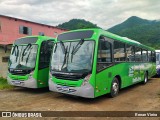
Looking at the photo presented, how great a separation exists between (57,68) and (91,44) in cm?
183

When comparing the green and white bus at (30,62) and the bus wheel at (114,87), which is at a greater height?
the green and white bus at (30,62)

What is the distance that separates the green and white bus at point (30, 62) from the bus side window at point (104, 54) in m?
3.53

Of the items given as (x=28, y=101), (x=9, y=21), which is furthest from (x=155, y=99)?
(x=9, y=21)

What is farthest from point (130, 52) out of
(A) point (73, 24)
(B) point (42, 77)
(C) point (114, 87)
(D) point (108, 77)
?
(A) point (73, 24)

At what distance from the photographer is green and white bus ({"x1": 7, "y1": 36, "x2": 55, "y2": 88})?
451 inches

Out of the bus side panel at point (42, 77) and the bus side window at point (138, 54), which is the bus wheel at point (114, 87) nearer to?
the bus side panel at point (42, 77)

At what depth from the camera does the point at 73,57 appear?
9.53 m

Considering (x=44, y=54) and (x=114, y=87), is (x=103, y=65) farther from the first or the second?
(x=44, y=54)

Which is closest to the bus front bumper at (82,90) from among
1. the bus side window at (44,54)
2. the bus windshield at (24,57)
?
the bus side window at (44,54)

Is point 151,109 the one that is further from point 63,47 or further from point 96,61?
point 63,47

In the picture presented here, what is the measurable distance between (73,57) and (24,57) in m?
3.44

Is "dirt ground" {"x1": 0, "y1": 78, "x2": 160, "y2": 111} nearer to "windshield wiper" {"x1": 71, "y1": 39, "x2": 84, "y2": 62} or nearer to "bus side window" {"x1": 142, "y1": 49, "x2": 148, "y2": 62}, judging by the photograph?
"windshield wiper" {"x1": 71, "y1": 39, "x2": 84, "y2": 62}

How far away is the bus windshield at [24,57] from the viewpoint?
459 inches

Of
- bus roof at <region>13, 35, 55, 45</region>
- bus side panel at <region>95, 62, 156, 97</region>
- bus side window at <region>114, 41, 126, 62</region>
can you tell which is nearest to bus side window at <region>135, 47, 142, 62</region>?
bus side panel at <region>95, 62, 156, 97</region>
